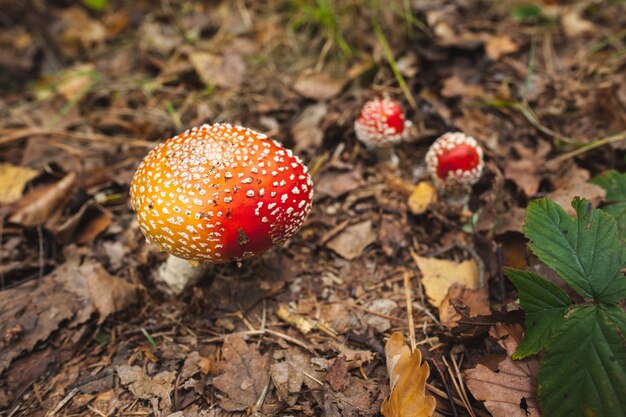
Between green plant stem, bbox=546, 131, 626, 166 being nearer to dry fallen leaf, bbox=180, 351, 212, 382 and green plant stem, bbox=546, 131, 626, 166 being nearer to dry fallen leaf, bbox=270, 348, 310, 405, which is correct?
dry fallen leaf, bbox=270, 348, 310, 405

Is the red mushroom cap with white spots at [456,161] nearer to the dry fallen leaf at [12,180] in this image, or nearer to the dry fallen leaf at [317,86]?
the dry fallen leaf at [317,86]

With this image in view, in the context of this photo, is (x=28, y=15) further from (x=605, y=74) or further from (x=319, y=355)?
(x=605, y=74)

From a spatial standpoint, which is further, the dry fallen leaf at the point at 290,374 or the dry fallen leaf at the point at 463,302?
the dry fallen leaf at the point at 463,302

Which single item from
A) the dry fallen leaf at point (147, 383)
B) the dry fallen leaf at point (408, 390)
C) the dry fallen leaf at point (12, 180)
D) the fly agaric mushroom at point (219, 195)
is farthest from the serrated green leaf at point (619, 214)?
the dry fallen leaf at point (12, 180)

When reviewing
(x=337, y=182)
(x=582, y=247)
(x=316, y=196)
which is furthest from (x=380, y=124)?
(x=582, y=247)

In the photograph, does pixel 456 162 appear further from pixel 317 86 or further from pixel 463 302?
pixel 317 86

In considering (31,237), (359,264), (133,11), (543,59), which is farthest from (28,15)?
(543,59)
